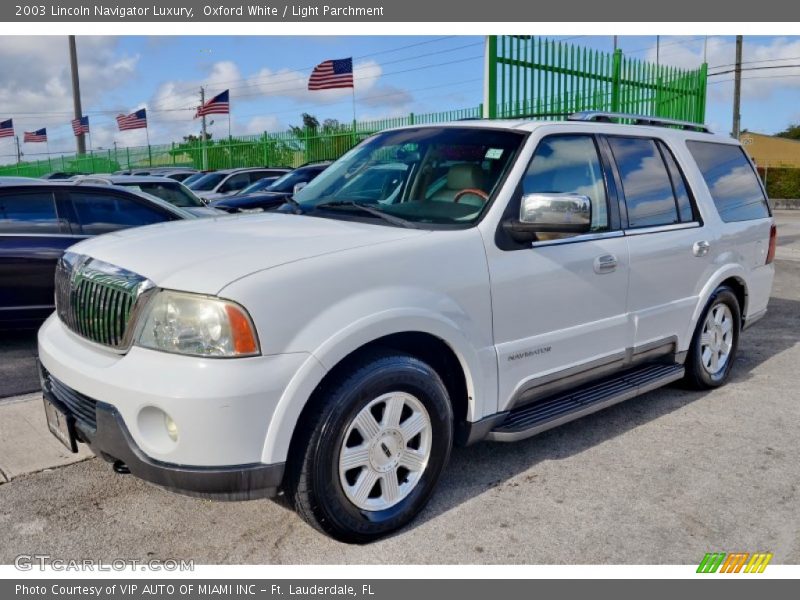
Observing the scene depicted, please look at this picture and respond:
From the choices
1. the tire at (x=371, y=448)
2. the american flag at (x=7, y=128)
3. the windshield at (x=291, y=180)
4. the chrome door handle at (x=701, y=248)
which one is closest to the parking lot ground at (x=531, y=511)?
the tire at (x=371, y=448)

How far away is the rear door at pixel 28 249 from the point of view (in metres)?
6.18

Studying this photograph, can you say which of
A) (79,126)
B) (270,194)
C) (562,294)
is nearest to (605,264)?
(562,294)

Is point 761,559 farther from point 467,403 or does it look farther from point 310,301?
point 310,301

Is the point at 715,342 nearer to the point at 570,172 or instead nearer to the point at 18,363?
the point at 570,172

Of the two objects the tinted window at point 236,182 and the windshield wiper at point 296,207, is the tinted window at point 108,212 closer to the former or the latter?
the windshield wiper at point 296,207

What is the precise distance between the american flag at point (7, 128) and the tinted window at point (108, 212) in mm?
33311

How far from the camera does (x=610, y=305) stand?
4.20 m

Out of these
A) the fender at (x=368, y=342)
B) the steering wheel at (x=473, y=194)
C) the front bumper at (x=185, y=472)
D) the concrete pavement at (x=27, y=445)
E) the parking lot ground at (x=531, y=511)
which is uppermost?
the steering wheel at (x=473, y=194)

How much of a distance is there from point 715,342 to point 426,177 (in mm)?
2789

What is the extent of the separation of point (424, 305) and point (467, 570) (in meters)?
1.12

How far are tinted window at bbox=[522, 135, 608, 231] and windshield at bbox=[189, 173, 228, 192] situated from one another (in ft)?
48.3

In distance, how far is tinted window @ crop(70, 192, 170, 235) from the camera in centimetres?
671

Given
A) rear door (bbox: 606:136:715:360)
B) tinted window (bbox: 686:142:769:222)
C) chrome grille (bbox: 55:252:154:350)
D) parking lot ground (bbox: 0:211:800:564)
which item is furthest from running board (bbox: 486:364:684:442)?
chrome grille (bbox: 55:252:154:350)

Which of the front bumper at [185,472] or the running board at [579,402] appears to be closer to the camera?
the front bumper at [185,472]
